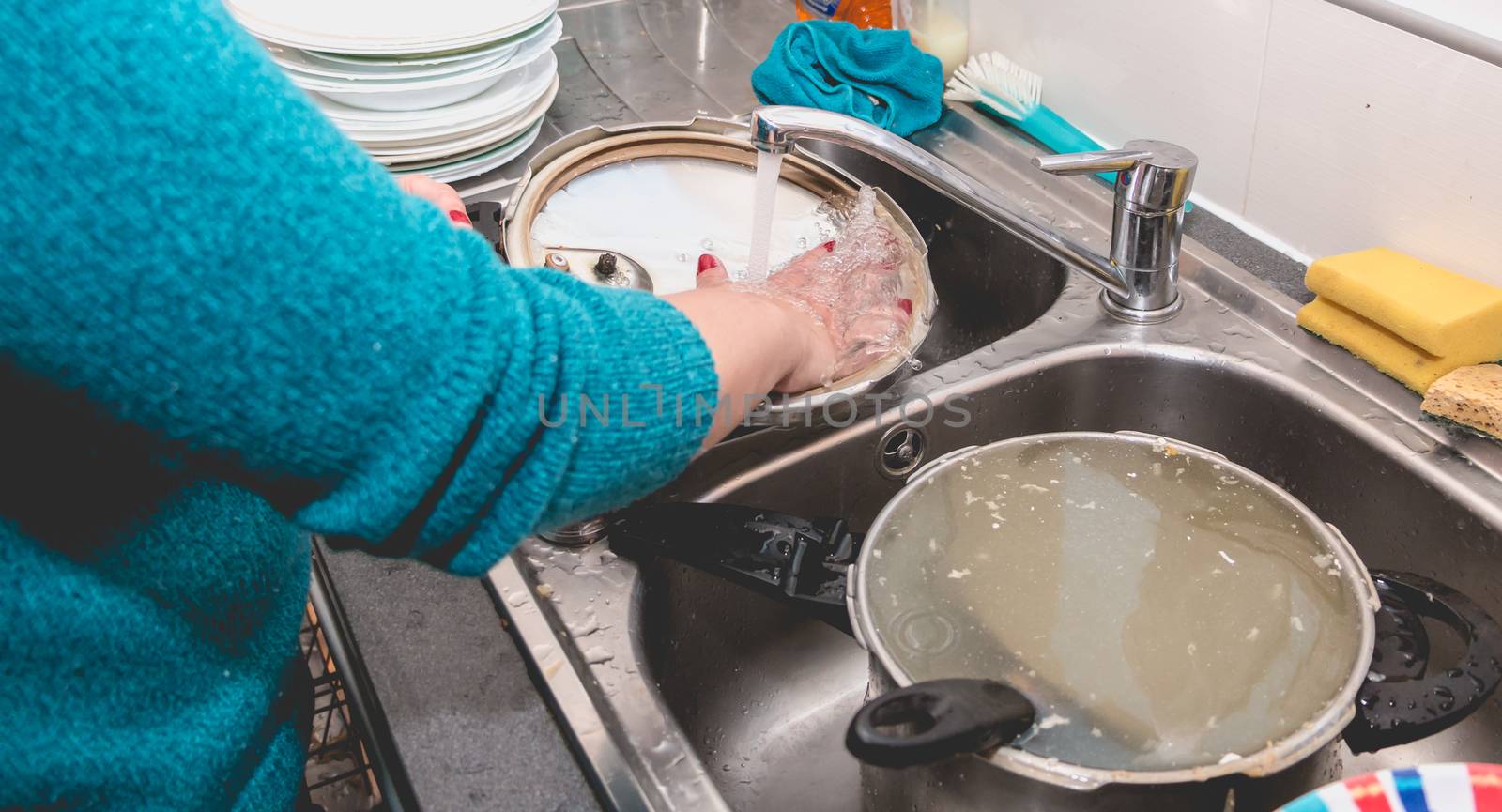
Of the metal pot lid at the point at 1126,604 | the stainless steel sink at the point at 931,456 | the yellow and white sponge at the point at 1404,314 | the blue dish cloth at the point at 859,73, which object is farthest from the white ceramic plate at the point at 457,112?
the yellow and white sponge at the point at 1404,314

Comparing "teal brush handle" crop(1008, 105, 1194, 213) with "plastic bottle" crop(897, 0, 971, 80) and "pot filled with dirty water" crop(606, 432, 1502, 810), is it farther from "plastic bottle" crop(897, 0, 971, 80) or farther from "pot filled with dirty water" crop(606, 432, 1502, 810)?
"pot filled with dirty water" crop(606, 432, 1502, 810)

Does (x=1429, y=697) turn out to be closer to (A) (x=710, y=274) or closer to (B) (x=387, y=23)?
(A) (x=710, y=274)

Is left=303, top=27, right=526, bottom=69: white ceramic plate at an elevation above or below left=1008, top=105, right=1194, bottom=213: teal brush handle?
above

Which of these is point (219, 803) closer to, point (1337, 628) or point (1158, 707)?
point (1158, 707)

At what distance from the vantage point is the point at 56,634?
1.55 ft

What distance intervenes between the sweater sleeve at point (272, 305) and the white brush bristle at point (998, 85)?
0.78 m

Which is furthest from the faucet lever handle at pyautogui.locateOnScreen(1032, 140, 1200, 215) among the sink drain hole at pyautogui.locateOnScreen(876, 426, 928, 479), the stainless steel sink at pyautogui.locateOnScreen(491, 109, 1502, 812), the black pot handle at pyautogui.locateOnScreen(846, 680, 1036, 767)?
the black pot handle at pyautogui.locateOnScreen(846, 680, 1036, 767)

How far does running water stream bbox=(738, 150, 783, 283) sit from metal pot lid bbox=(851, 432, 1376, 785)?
291mm

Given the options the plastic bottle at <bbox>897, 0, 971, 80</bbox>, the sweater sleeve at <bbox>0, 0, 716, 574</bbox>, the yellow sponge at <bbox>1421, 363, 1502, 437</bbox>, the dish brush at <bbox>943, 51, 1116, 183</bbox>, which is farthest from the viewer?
the plastic bottle at <bbox>897, 0, 971, 80</bbox>

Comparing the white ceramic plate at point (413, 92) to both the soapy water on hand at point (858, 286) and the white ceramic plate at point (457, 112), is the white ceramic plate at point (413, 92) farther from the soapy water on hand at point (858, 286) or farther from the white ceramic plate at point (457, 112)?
the soapy water on hand at point (858, 286)

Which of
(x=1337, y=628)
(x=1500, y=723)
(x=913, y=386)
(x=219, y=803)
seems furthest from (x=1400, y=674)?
(x=219, y=803)

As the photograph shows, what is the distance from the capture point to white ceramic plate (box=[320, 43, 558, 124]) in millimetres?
1056

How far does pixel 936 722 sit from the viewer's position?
48 centimetres

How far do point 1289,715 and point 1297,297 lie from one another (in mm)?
491
